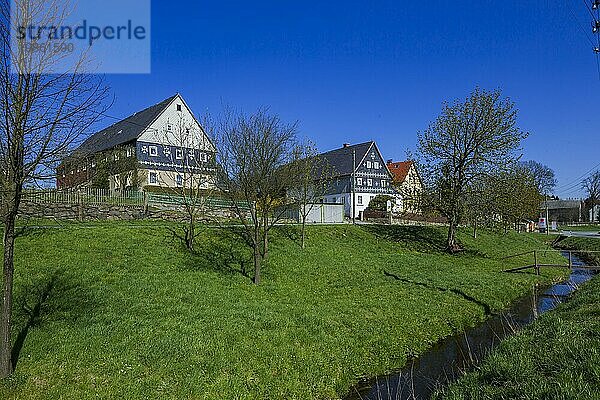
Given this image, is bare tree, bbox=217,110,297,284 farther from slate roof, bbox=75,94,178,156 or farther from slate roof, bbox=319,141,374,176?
slate roof, bbox=319,141,374,176

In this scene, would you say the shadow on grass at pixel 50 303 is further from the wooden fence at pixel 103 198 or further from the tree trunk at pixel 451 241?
the tree trunk at pixel 451 241

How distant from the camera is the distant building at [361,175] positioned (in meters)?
56.5

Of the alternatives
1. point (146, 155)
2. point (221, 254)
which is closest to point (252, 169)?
point (221, 254)

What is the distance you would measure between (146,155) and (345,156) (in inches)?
1071

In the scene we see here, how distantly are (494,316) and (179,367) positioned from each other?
1070cm

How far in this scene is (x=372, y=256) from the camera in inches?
816

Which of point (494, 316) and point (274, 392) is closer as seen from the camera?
point (274, 392)

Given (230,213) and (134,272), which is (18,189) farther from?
(230,213)

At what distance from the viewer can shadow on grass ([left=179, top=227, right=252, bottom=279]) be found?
14.3m

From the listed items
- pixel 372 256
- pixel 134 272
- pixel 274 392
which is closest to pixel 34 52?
pixel 274 392

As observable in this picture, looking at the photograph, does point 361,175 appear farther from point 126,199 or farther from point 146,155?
point 126,199

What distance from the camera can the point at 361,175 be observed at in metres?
57.7

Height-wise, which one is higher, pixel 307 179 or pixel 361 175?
pixel 361 175

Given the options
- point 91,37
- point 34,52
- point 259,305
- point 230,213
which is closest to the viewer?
point 34,52
